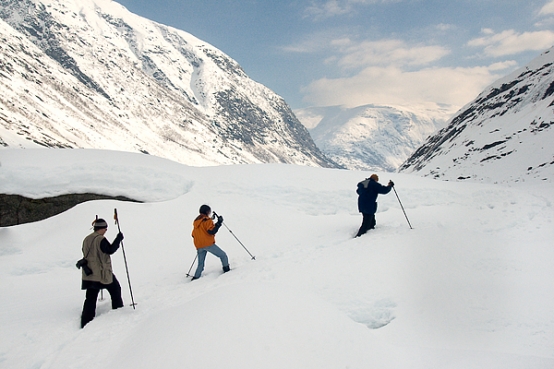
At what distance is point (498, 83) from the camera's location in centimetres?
7538

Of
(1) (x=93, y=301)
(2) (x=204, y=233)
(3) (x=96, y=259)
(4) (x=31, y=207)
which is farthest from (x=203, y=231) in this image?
(4) (x=31, y=207)

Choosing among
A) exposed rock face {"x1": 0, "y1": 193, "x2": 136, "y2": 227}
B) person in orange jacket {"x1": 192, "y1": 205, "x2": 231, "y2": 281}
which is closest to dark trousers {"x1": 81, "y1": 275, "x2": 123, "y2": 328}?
person in orange jacket {"x1": 192, "y1": 205, "x2": 231, "y2": 281}

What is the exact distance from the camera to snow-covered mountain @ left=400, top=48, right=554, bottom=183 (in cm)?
3756

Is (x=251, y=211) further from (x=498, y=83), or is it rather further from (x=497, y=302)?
(x=498, y=83)

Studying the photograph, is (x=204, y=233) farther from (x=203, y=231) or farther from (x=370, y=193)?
(x=370, y=193)

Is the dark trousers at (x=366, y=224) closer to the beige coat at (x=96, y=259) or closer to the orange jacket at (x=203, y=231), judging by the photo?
the orange jacket at (x=203, y=231)

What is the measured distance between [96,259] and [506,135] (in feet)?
186

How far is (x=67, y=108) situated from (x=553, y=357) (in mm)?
214297

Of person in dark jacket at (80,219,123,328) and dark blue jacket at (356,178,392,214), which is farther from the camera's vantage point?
dark blue jacket at (356,178,392,214)

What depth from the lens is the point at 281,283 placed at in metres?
7.03

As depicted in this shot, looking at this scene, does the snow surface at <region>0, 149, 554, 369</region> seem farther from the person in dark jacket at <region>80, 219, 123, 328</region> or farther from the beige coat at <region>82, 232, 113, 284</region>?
the beige coat at <region>82, 232, 113, 284</region>

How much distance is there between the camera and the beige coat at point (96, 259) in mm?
6805

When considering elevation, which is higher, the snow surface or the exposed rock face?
A: the exposed rock face

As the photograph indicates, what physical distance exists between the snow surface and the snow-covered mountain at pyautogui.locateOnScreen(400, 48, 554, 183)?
28108 mm
